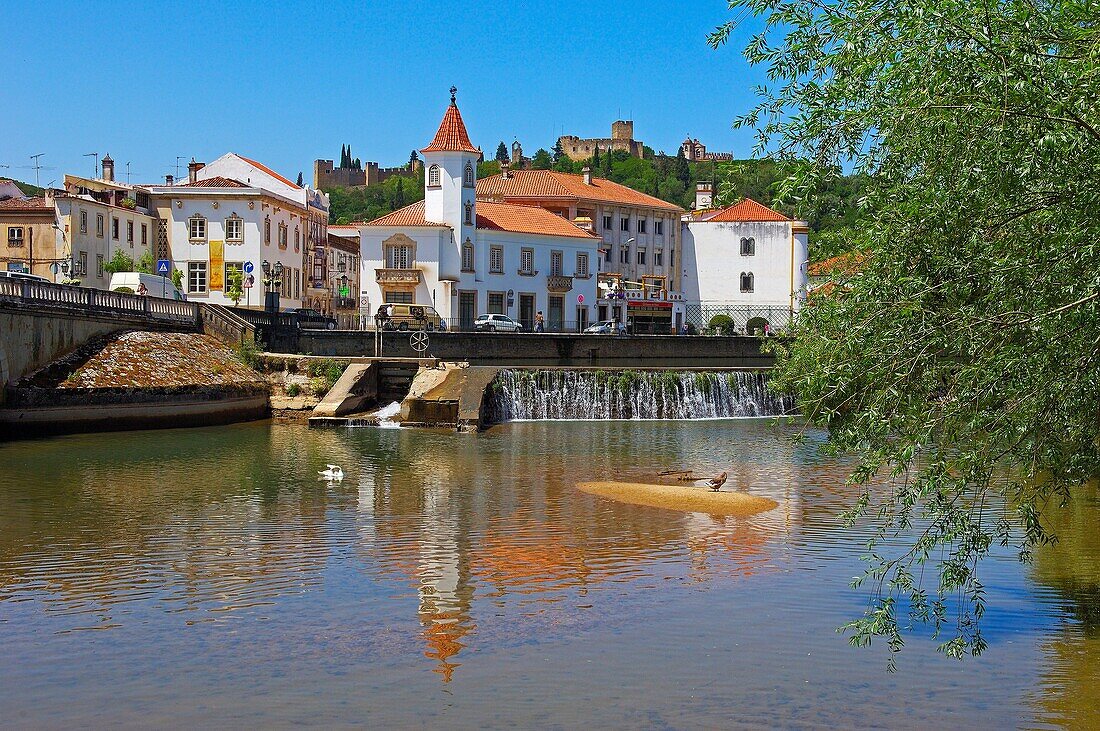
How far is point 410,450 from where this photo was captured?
34062mm

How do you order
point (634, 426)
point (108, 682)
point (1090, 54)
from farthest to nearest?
point (634, 426)
point (108, 682)
point (1090, 54)

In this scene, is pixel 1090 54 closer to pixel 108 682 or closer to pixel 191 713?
pixel 191 713

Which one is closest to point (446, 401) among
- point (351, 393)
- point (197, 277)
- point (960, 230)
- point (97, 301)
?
point (351, 393)

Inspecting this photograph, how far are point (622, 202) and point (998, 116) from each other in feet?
284

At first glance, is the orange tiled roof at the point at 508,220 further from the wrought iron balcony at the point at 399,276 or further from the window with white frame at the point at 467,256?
the wrought iron balcony at the point at 399,276

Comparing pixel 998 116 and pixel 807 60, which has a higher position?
pixel 807 60

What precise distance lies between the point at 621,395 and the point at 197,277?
41744 millimetres

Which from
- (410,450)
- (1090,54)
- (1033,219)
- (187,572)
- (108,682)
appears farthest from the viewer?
(410,450)

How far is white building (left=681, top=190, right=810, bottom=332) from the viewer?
9481 cm

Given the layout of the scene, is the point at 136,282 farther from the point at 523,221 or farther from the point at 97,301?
the point at 523,221

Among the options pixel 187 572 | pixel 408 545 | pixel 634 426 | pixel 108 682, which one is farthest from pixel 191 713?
pixel 634 426

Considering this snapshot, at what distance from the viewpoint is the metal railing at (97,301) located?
37.4 m

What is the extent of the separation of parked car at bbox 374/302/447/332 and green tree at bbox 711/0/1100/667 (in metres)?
46.3

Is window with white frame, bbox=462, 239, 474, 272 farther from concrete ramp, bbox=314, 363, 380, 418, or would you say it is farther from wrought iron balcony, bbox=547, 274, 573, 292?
concrete ramp, bbox=314, 363, 380, 418
